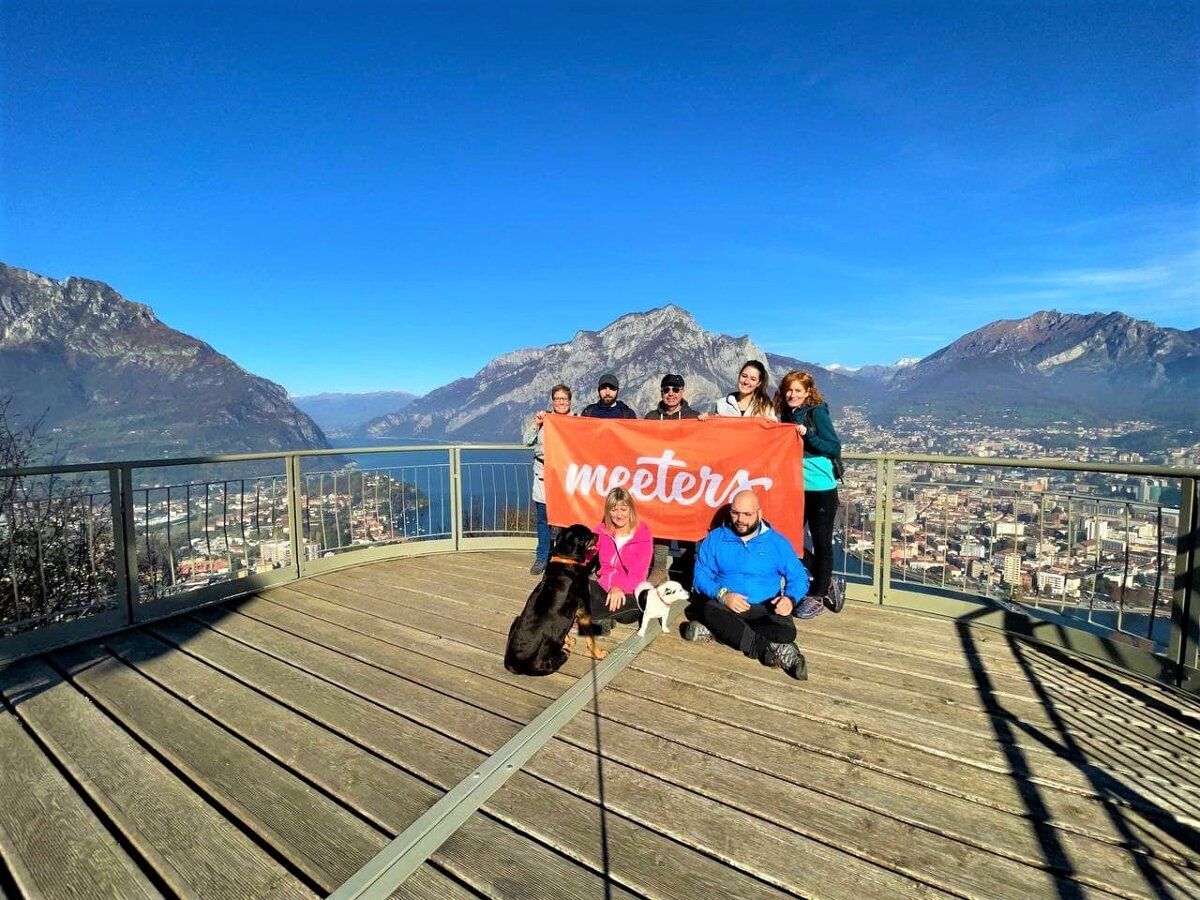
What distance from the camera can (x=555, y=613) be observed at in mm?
3189

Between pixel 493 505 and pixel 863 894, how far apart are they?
5.72 metres

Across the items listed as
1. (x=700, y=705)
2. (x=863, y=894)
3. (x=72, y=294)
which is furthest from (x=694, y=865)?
(x=72, y=294)

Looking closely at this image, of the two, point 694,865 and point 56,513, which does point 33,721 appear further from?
point 56,513

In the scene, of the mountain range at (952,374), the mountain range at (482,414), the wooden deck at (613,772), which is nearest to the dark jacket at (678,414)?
the wooden deck at (613,772)

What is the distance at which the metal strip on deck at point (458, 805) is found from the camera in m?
1.66

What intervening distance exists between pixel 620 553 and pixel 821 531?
1.76 m

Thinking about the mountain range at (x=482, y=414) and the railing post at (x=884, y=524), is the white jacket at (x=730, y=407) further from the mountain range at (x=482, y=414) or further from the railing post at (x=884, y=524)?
the mountain range at (x=482, y=414)

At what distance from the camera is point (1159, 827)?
1.93 meters

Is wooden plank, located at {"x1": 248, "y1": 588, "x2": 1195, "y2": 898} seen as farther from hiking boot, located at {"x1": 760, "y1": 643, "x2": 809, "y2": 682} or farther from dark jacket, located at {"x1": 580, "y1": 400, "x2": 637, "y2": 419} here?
dark jacket, located at {"x1": 580, "y1": 400, "x2": 637, "y2": 419}

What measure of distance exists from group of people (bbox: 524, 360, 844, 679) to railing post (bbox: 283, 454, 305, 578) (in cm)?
328

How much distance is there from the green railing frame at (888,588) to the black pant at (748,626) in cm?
178

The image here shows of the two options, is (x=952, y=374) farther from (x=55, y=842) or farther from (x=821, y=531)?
(x=55, y=842)

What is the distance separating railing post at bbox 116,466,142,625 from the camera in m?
4.04

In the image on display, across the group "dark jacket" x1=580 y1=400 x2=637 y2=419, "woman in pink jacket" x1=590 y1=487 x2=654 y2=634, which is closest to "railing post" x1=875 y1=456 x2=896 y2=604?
"woman in pink jacket" x1=590 y1=487 x2=654 y2=634
